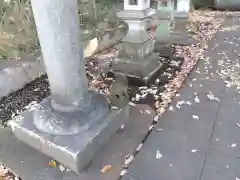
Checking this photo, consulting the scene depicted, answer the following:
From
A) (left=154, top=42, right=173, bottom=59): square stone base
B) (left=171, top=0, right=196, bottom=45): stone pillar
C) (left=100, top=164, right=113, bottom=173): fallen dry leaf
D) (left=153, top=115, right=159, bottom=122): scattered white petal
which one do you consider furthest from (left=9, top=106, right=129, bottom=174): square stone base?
(left=171, top=0, right=196, bottom=45): stone pillar

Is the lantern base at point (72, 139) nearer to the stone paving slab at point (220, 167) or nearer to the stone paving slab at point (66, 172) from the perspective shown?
the stone paving slab at point (66, 172)

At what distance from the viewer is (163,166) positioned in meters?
1.98

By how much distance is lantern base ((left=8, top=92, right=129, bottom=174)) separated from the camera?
1.92 meters

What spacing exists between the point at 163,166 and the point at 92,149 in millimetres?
621

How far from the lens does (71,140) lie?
6.50 feet

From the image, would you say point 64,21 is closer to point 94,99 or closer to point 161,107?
point 94,99

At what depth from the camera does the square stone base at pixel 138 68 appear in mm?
3252

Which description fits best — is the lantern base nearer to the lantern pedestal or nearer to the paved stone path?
the paved stone path

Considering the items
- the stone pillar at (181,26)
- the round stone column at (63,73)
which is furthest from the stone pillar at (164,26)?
the round stone column at (63,73)

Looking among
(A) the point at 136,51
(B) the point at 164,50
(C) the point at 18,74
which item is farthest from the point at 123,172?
(B) the point at 164,50

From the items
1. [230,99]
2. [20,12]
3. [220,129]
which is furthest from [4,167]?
[230,99]

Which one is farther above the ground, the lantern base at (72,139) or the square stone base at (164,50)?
the square stone base at (164,50)

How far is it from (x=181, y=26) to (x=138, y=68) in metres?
2.92

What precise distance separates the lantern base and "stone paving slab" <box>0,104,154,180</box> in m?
0.06
